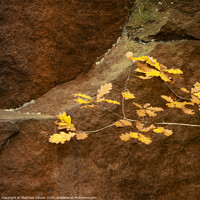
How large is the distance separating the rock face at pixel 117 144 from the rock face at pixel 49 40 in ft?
0.58

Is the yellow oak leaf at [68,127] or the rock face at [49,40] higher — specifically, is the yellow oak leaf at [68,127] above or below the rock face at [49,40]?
below

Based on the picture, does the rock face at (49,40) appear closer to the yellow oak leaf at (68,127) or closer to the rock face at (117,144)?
the rock face at (117,144)

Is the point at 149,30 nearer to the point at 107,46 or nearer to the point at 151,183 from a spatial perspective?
the point at 107,46

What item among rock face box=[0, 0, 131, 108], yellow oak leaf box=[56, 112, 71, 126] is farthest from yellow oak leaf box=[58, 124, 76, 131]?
rock face box=[0, 0, 131, 108]

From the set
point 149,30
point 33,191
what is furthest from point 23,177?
point 149,30

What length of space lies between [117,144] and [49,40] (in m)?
1.27

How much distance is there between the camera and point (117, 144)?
192 centimetres

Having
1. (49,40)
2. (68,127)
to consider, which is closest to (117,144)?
(68,127)

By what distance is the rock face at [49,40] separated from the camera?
2.22 m

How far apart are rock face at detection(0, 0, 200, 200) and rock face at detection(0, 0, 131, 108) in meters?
0.18

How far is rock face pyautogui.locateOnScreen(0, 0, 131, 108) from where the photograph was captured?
2223mm

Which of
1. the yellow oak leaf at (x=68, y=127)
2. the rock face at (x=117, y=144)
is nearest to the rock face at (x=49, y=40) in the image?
the rock face at (x=117, y=144)

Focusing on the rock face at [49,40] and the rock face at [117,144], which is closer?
the rock face at [117,144]

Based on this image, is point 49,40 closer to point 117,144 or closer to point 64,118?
point 64,118
